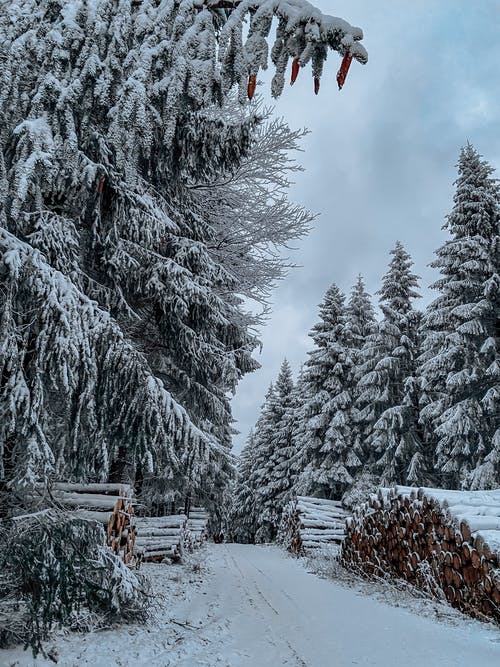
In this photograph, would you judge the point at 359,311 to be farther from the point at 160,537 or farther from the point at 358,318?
the point at 160,537

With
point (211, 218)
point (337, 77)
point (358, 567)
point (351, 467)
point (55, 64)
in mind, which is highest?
point (211, 218)

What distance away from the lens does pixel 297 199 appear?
9.98 m

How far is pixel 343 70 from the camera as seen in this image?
275 cm

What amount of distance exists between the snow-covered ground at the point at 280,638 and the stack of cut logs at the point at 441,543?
0.53 metres

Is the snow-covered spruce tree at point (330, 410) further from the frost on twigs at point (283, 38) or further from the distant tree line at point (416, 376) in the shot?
the frost on twigs at point (283, 38)

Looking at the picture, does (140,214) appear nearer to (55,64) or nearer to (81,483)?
(55,64)

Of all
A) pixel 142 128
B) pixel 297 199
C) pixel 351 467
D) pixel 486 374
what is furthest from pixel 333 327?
pixel 142 128

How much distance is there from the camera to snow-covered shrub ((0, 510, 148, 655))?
3.39 m

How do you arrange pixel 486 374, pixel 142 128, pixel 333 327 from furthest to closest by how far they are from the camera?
pixel 333 327, pixel 486 374, pixel 142 128

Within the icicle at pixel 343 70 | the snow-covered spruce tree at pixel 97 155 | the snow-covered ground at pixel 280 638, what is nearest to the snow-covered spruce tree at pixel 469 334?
the snow-covered ground at pixel 280 638

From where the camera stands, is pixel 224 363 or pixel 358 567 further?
pixel 358 567

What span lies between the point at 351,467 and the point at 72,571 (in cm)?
2114

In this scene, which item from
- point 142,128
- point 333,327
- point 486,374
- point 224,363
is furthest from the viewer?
point 333,327

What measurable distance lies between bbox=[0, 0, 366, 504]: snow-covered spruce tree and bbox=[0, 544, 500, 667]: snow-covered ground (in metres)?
1.62
